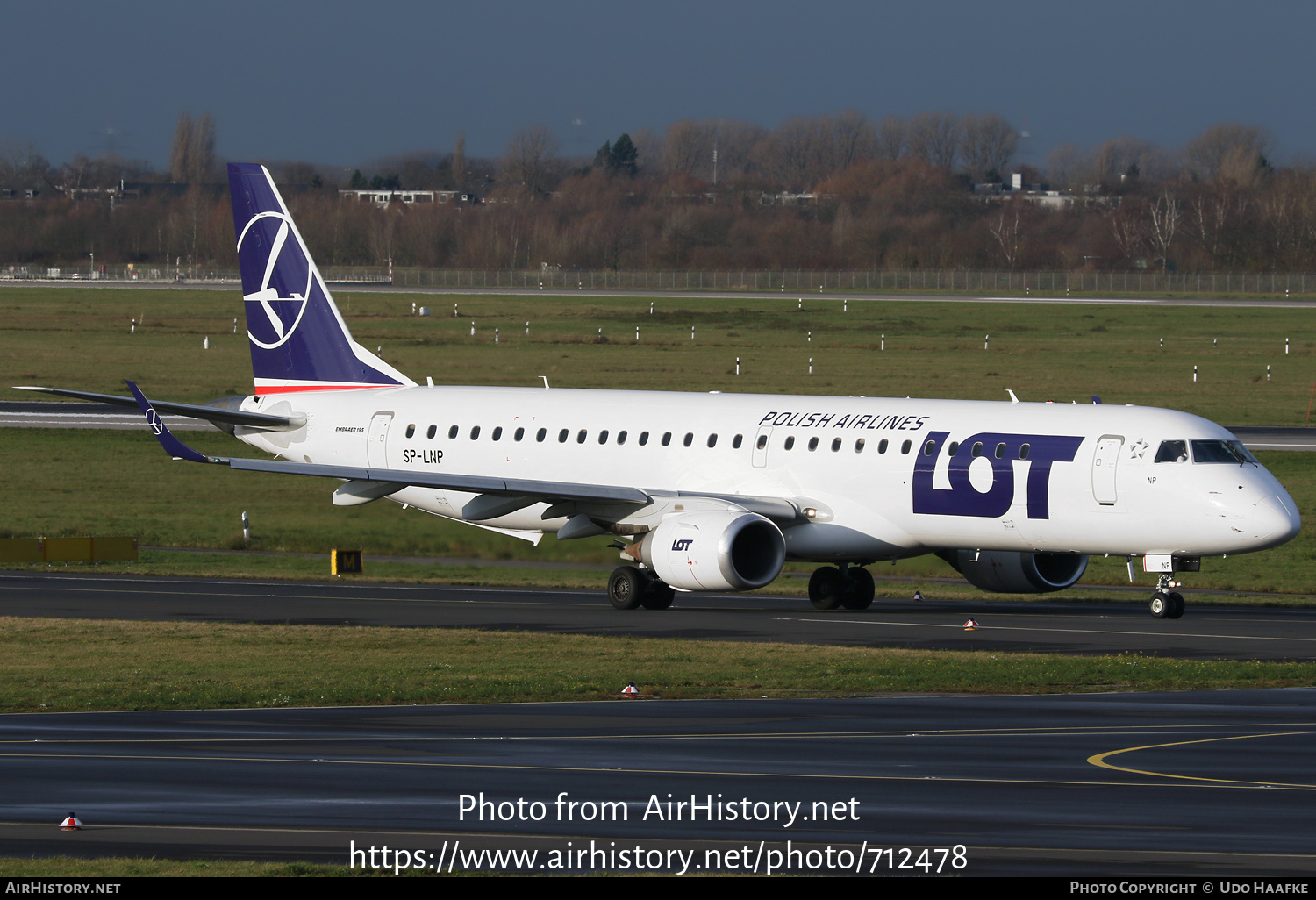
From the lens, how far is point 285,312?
4581cm

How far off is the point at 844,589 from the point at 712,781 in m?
20.5

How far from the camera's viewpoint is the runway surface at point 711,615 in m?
32.1

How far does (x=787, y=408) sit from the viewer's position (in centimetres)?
3872

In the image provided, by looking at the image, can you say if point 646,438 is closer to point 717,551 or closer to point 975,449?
point 717,551

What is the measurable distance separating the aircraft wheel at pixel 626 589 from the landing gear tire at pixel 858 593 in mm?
4310

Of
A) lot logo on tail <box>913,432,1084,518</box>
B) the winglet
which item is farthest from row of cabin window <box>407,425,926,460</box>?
the winglet

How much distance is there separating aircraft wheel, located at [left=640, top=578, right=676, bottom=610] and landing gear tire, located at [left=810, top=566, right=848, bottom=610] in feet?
10.1

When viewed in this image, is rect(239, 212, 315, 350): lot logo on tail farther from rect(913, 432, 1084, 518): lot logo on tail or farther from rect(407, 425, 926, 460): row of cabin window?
rect(913, 432, 1084, 518): lot logo on tail

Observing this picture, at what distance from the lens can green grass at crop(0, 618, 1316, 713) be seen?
25562 mm

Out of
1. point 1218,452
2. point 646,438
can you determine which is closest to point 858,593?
point 646,438

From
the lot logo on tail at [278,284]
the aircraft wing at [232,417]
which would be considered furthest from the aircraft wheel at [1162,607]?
the lot logo on tail at [278,284]

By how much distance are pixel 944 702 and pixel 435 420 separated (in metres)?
20.5

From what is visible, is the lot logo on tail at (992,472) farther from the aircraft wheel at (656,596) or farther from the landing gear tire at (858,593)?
the aircraft wheel at (656,596)
